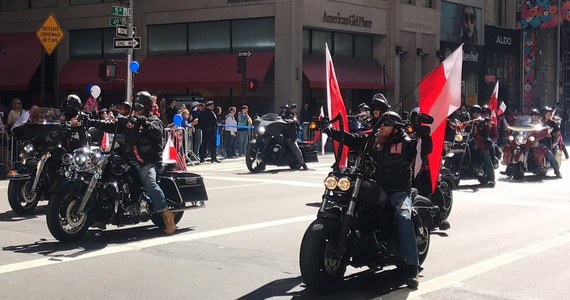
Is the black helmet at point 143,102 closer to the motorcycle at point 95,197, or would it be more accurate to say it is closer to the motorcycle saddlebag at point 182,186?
the motorcycle at point 95,197

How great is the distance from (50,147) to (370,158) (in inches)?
246

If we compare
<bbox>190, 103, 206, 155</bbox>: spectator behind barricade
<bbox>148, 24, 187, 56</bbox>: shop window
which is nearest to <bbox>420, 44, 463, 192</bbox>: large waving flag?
<bbox>190, 103, 206, 155</bbox>: spectator behind barricade

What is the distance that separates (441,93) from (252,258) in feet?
8.69

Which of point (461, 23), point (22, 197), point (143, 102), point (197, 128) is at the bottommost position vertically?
point (22, 197)

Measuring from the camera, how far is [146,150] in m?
9.25

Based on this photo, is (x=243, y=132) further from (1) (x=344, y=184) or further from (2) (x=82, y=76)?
(1) (x=344, y=184)

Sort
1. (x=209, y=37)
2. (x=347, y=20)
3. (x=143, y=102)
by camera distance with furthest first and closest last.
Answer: (x=347, y=20) < (x=209, y=37) < (x=143, y=102)

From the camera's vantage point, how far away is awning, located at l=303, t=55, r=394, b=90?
3180 centimetres

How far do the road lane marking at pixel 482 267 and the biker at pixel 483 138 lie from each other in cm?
605

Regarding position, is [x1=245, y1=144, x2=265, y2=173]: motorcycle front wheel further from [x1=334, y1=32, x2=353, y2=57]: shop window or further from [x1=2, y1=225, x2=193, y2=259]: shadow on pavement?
[x1=334, y1=32, x2=353, y2=57]: shop window

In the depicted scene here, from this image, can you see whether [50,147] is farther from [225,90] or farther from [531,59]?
[531,59]

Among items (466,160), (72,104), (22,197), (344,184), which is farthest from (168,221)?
(466,160)

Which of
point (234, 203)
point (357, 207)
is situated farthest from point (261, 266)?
point (234, 203)

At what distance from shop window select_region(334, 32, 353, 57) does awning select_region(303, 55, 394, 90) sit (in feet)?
0.96
